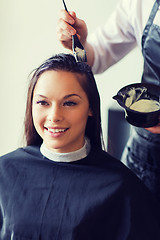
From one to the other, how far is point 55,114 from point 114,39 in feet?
2.09

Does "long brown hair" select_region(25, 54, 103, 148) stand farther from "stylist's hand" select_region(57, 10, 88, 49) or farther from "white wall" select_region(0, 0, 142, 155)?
"white wall" select_region(0, 0, 142, 155)

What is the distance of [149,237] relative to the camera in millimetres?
1062

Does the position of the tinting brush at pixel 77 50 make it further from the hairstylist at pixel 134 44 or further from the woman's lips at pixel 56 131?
the woman's lips at pixel 56 131

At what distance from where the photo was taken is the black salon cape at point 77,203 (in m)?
1.05

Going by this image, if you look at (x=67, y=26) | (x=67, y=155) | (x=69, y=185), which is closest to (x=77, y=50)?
(x=67, y=26)

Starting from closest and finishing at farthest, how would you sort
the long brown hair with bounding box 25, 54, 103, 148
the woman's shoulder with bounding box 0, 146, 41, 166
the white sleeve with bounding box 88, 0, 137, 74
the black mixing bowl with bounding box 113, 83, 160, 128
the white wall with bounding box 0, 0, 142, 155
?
1. the black mixing bowl with bounding box 113, 83, 160, 128
2. the long brown hair with bounding box 25, 54, 103, 148
3. the woman's shoulder with bounding box 0, 146, 41, 166
4. the white sleeve with bounding box 88, 0, 137, 74
5. the white wall with bounding box 0, 0, 142, 155

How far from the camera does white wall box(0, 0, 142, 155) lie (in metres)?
1.82

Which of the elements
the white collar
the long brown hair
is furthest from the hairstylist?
the white collar

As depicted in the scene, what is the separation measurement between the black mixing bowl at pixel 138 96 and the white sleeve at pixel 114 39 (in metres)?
0.46

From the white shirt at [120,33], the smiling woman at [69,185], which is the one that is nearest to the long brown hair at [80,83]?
the smiling woman at [69,185]

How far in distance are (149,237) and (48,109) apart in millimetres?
601

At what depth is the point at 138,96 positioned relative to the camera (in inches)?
42.8

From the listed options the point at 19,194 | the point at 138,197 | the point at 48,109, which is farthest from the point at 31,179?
the point at 138,197

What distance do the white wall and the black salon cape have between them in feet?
2.78
